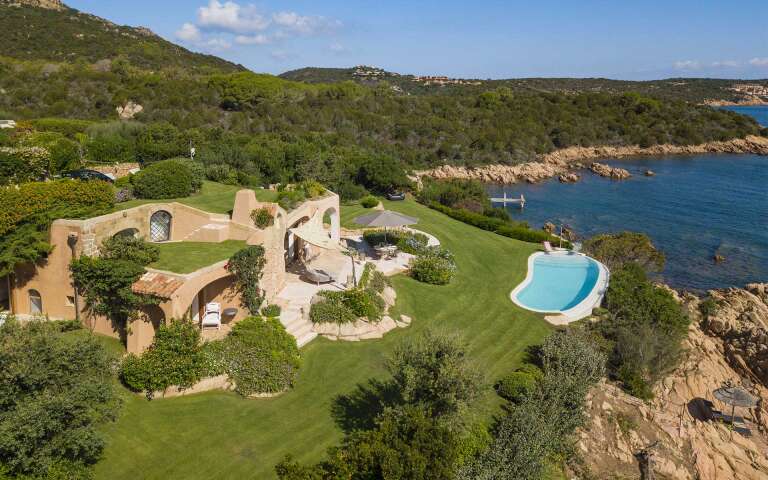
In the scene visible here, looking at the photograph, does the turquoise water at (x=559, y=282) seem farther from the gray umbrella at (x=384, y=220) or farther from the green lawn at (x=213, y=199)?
the green lawn at (x=213, y=199)

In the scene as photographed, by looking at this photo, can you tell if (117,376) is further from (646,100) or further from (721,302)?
(646,100)

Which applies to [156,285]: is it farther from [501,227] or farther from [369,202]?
[501,227]

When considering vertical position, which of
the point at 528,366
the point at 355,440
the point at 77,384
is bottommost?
the point at 528,366

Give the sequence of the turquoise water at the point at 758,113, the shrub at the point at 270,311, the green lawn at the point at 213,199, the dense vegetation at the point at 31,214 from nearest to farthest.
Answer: the dense vegetation at the point at 31,214 → the shrub at the point at 270,311 → the green lawn at the point at 213,199 → the turquoise water at the point at 758,113

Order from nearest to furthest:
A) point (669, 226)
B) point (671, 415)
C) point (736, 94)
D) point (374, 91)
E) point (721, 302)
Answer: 1. point (671, 415)
2. point (721, 302)
3. point (669, 226)
4. point (374, 91)
5. point (736, 94)

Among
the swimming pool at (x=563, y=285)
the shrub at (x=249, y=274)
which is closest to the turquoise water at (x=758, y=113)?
the swimming pool at (x=563, y=285)

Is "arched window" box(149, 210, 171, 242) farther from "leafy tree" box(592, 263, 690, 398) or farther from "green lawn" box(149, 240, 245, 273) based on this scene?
"leafy tree" box(592, 263, 690, 398)

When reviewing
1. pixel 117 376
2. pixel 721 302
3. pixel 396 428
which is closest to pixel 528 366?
pixel 396 428
